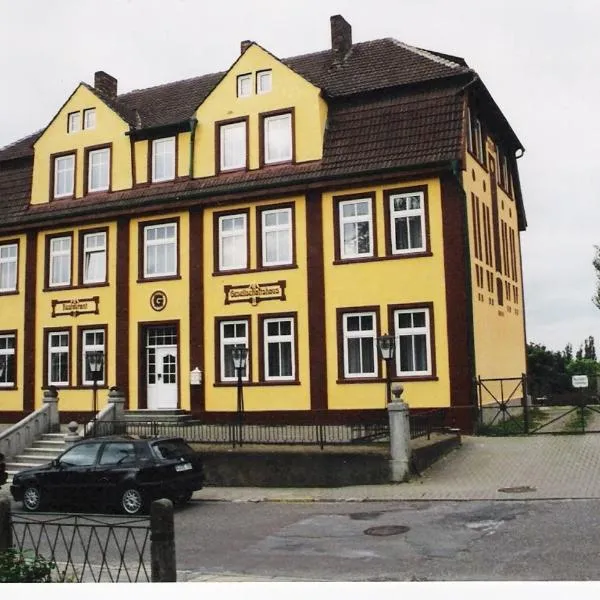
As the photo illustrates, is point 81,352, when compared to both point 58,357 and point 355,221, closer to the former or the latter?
point 58,357

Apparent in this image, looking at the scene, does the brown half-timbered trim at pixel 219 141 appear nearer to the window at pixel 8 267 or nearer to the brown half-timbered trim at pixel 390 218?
the brown half-timbered trim at pixel 390 218

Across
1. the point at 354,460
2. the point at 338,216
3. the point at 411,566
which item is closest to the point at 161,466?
the point at 354,460

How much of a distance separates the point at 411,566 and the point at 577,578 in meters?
1.56

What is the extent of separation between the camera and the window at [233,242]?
20.3 m

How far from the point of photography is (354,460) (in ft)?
45.2

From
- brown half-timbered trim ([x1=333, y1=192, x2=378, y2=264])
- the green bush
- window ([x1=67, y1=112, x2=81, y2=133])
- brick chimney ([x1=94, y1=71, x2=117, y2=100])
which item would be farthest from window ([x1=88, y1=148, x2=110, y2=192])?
the green bush

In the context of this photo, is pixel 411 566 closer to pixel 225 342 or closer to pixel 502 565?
pixel 502 565

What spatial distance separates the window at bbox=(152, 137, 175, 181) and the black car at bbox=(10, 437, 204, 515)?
10.2 meters

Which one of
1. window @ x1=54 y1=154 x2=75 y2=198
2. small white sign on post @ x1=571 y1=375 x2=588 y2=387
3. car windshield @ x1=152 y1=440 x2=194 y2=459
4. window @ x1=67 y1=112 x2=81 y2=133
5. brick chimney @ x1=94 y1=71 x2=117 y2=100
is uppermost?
brick chimney @ x1=94 y1=71 x2=117 y2=100

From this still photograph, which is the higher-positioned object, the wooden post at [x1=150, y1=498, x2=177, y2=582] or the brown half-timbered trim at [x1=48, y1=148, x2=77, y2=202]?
the brown half-timbered trim at [x1=48, y1=148, x2=77, y2=202]

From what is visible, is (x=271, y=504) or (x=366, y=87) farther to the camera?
(x=366, y=87)

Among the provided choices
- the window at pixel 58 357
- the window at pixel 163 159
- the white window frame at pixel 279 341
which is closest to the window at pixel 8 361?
the window at pixel 58 357

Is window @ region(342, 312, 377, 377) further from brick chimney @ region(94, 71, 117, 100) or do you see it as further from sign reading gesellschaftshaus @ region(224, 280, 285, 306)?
brick chimney @ region(94, 71, 117, 100)

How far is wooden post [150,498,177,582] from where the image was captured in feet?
21.0
